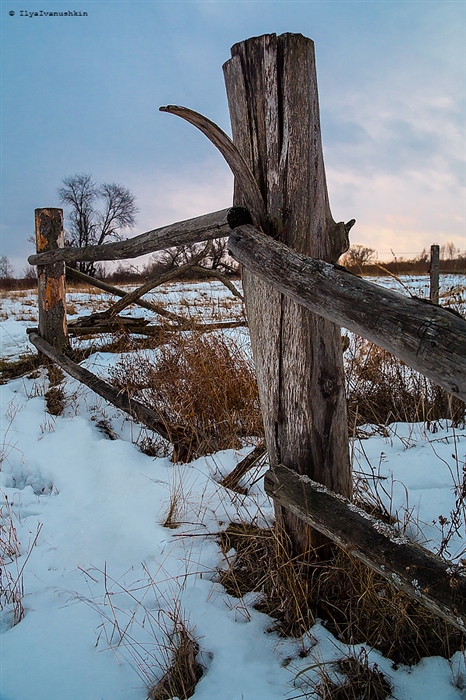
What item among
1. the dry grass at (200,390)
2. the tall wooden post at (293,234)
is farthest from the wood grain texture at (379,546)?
the dry grass at (200,390)

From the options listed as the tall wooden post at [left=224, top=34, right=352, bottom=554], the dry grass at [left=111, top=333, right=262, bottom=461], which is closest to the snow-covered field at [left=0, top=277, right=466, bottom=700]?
the dry grass at [left=111, top=333, right=262, bottom=461]

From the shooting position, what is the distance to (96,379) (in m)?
4.00

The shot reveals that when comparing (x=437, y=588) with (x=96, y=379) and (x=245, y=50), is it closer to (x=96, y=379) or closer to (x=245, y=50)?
(x=245, y=50)

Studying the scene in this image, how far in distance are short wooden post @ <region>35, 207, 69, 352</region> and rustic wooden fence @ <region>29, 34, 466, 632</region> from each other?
128 inches

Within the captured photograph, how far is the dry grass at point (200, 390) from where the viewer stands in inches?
132

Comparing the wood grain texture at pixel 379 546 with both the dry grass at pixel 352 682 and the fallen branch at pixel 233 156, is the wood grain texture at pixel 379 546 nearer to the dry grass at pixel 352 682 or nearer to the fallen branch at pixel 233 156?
the dry grass at pixel 352 682

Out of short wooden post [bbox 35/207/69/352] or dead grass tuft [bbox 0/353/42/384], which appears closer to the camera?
short wooden post [bbox 35/207/69/352]

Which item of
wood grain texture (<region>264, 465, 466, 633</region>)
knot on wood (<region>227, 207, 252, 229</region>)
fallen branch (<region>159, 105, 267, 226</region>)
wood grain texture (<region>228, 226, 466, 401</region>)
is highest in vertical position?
fallen branch (<region>159, 105, 267, 226</region>)

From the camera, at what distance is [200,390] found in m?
3.62

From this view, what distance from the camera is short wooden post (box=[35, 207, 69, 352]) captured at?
4.84m

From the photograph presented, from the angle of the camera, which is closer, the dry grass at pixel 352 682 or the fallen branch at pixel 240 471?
the dry grass at pixel 352 682

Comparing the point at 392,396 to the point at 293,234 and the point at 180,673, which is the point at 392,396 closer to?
the point at 293,234

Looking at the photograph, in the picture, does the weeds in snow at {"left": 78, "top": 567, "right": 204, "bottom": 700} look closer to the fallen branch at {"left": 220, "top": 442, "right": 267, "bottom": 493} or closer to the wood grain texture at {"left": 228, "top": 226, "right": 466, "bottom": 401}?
the fallen branch at {"left": 220, "top": 442, "right": 267, "bottom": 493}

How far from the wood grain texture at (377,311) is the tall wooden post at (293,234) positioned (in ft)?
0.90
